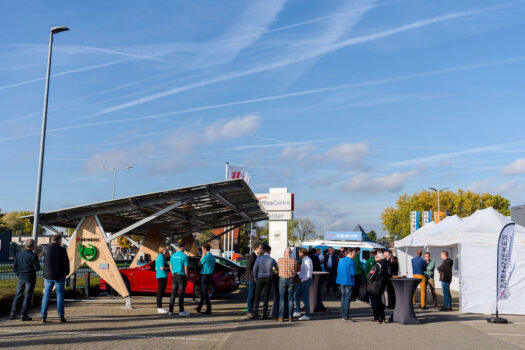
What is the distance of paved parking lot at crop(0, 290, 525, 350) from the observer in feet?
30.3

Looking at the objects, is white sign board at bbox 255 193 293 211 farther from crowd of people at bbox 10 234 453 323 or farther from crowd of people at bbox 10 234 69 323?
crowd of people at bbox 10 234 69 323

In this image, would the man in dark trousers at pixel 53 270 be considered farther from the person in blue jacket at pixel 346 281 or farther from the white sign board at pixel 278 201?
the white sign board at pixel 278 201

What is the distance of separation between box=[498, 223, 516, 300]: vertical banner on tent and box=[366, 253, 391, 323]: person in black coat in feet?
10.5

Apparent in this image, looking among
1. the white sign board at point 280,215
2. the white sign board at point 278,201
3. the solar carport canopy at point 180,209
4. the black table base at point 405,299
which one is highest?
the white sign board at point 278,201

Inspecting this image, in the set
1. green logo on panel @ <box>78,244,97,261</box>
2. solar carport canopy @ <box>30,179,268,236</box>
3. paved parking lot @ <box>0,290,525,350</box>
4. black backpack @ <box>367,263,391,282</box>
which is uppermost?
solar carport canopy @ <box>30,179,268,236</box>

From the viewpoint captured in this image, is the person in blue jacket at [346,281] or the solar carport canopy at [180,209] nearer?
the person in blue jacket at [346,281]

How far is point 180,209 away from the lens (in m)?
18.8

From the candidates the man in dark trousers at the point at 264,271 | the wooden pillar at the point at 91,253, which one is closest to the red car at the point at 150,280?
the wooden pillar at the point at 91,253

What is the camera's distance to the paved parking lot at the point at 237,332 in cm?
924

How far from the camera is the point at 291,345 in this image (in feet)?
30.4

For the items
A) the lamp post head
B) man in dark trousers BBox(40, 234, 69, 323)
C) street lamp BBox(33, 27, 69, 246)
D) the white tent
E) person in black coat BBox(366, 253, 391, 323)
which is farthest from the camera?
the lamp post head

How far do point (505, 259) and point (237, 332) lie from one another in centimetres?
740

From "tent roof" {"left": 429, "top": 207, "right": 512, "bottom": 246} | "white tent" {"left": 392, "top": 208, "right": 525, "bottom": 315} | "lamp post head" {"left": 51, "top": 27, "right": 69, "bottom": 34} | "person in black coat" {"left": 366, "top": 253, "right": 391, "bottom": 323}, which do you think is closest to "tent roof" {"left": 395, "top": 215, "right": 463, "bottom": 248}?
"tent roof" {"left": 429, "top": 207, "right": 512, "bottom": 246}

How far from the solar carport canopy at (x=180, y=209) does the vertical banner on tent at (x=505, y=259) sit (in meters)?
7.02
